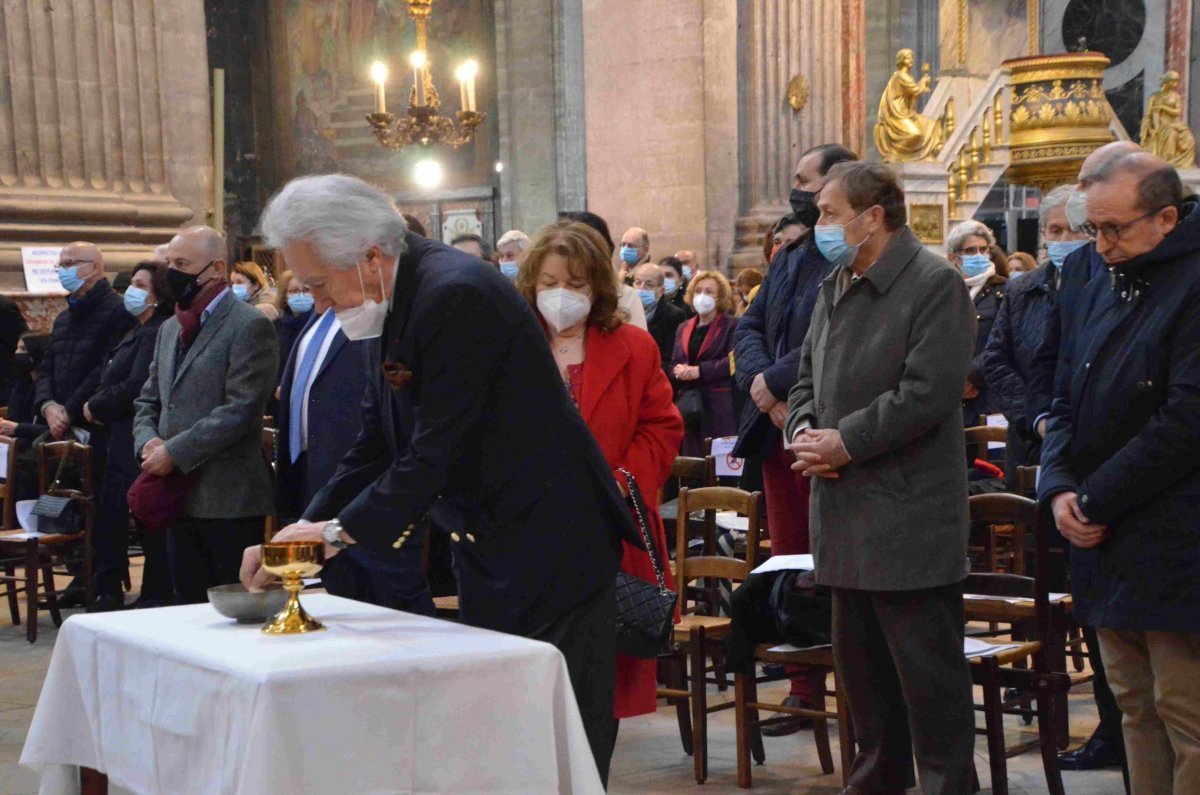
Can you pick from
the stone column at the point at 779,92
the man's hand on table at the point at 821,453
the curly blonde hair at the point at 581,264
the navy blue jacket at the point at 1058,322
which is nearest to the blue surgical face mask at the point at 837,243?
the man's hand on table at the point at 821,453

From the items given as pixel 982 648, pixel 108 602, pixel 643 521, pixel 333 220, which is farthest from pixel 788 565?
pixel 108 602

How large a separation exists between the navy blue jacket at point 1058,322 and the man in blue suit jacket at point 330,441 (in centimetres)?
197

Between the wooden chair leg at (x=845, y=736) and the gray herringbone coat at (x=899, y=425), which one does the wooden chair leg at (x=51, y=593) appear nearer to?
the wooden chair leg at (x=845, y=736)

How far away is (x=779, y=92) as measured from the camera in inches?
516

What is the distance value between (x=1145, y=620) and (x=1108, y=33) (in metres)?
20.1

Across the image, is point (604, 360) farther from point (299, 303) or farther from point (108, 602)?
point (299, 303)

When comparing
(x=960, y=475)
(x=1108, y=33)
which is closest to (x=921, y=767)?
(x=960, y=475)

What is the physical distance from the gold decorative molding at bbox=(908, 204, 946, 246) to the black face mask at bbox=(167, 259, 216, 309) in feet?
29.0

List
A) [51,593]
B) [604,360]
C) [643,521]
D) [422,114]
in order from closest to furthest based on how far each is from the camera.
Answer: [643,521], [604,360], [51,593], [422,114]

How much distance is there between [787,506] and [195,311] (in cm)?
251

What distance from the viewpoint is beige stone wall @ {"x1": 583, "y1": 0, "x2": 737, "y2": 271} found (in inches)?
441

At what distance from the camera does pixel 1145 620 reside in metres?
3.63

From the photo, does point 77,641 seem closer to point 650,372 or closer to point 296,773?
point 296,773

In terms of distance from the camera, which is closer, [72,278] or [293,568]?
[293,568]
